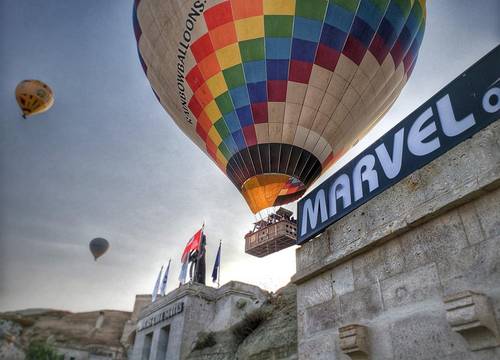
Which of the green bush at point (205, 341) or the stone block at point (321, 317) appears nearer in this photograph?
the stone block at point (321, 317)

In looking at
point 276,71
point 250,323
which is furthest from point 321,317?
point 276,71

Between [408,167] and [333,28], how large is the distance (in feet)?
33.2

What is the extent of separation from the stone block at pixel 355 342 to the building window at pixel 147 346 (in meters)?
24.2

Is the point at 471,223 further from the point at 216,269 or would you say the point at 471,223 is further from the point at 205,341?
the point at 216,269

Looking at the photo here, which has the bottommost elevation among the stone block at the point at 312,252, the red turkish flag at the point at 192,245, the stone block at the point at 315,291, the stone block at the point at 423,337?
the stone block at the point at 423,337

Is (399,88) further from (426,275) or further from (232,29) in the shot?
(426,275)

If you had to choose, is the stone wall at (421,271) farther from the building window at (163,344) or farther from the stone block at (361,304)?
the building window at (163,344)

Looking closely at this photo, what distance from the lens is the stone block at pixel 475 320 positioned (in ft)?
11.0

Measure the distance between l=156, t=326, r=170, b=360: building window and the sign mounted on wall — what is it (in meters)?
20.6

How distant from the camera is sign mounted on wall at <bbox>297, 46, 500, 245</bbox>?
4277 millimetres

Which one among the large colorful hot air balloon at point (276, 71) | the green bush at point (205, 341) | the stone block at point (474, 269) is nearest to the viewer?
the stone block at point (474, 269)

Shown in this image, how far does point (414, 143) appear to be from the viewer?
4.96 meters

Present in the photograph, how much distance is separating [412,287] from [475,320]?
3.05 feet

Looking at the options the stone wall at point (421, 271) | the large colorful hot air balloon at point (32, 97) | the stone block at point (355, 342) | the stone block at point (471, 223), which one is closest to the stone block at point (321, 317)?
the stone wall at point (421, 271)
